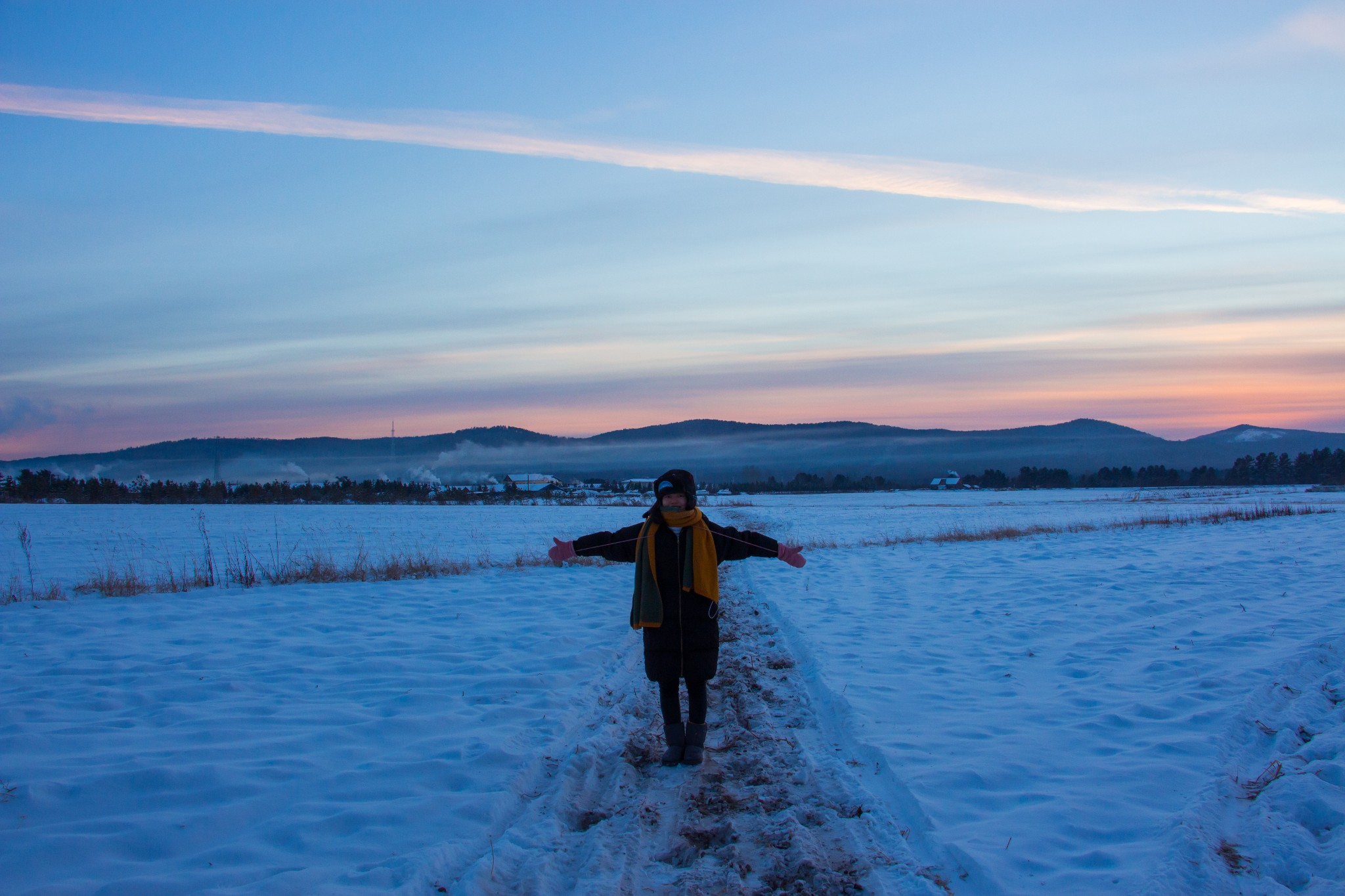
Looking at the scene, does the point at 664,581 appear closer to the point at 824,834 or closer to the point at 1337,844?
the point at 824,834

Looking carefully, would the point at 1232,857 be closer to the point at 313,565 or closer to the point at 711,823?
the point at 711,823

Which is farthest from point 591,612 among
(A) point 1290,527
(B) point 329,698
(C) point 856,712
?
(A) point 1290,527

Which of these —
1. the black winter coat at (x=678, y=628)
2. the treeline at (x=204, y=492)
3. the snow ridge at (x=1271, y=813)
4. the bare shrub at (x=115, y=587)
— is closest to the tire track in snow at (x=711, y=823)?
the black winter coat at (x=678, y=628)

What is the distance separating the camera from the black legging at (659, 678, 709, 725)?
17.0 feet

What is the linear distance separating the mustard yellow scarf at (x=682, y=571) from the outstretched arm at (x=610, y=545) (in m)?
0.26

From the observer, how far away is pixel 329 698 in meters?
6.62

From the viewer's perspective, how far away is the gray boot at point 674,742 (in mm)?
5082

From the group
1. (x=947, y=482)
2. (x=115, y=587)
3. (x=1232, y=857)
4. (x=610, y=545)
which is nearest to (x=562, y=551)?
(x=610, y=545)

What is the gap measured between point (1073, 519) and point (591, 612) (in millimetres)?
29672

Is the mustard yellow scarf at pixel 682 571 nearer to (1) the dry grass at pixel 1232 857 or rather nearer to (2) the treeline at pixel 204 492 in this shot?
(1) the dry grass at pixel 1232 857

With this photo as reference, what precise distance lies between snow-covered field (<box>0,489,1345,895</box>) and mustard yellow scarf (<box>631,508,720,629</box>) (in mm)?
1043

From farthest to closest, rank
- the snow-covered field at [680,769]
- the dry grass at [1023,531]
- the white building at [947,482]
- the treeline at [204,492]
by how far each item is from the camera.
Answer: the white building at [947,482], the treeline at [204,492], the dry grass at [1023,531], the snow-covered field at [680,769]

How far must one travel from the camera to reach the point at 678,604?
523 cm

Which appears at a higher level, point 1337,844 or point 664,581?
point 664,581
